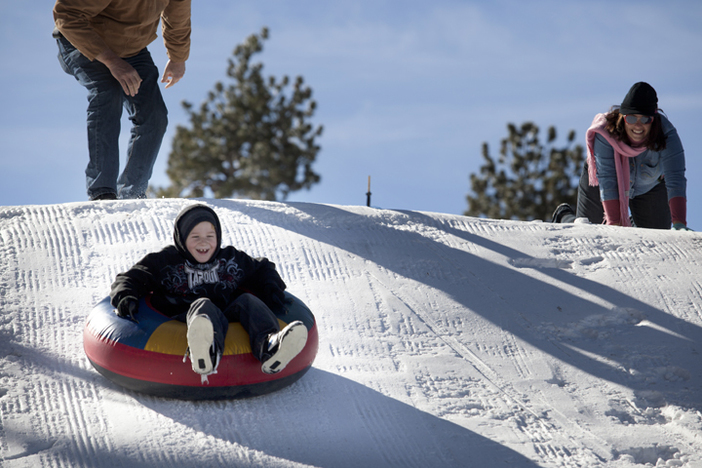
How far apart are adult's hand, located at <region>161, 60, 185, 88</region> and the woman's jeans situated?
10.5 feet

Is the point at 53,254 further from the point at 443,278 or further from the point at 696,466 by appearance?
the point at 696,466

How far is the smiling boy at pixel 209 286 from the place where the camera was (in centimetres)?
239

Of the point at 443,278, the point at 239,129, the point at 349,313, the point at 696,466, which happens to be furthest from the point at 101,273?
the point at 239,129

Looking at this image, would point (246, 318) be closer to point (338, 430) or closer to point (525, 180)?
point (338, 430)

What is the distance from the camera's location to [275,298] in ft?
8.61

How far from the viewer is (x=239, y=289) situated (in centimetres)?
274

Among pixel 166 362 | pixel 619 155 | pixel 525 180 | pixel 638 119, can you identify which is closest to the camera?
pixel 166 362

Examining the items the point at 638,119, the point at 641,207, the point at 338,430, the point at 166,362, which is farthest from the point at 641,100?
the point at 166,362

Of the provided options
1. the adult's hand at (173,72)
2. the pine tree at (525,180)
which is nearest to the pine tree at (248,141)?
the pine tree at (525,180)

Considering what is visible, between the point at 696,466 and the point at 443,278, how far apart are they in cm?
166

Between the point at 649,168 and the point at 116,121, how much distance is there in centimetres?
368

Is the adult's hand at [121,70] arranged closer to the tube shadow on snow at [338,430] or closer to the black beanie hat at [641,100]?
the tube shadow on snow at [338,430]

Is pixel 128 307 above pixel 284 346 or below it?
above

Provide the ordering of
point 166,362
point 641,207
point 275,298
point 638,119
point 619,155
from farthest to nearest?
point 641,207
point 619,155
point 638,119
point 275,298
point 166,362
